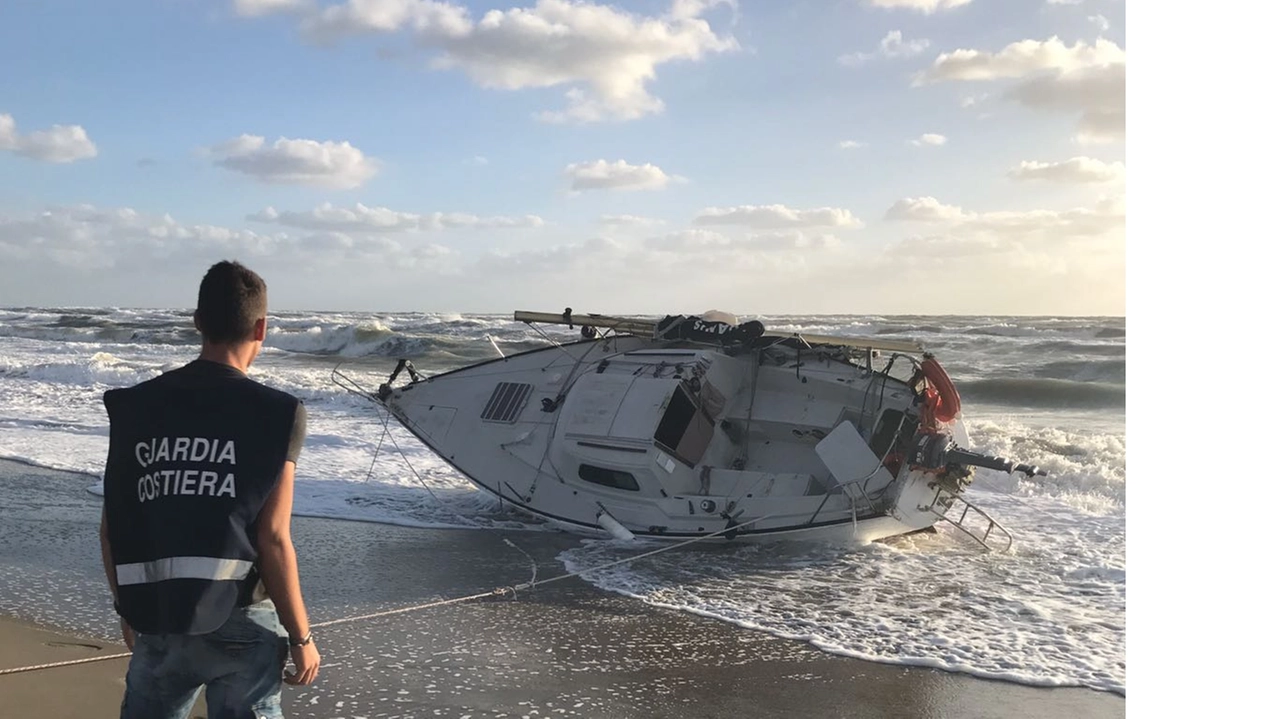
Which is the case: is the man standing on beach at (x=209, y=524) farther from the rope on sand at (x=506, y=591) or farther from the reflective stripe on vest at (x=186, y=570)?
the rope on sand at (x=506, y=591)

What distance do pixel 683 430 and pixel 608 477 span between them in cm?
90

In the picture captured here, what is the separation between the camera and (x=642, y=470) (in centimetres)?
930

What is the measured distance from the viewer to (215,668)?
8.03ft

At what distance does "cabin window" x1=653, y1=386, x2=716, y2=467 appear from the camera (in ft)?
31.2

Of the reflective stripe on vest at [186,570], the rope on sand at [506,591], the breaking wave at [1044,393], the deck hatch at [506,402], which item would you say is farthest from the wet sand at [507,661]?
the breaking wave at [1044,393]

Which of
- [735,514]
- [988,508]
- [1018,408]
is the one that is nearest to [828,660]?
[735,514]

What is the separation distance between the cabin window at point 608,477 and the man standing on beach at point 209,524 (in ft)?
23.1

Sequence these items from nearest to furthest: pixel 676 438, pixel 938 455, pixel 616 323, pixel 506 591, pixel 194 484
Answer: pixel 194 484, pixel 506 591, pixel 938 455, pixel 676 438, pixel 616 323

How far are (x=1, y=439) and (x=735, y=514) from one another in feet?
38.2

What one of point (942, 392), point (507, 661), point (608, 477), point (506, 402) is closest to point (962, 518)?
point (942, 392)

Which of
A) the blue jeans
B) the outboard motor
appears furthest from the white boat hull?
the blue jeans

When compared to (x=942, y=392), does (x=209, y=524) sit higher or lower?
higher

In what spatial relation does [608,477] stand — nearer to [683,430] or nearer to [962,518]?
[683,430]

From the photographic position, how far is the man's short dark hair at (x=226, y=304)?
2.47 metres
